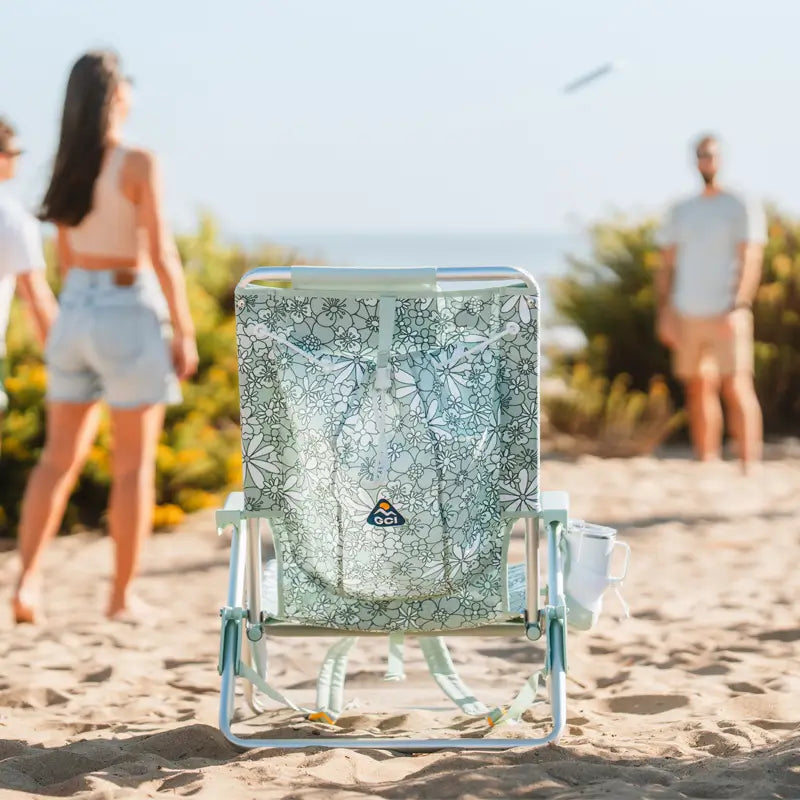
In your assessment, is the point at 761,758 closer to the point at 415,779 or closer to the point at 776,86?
the point at 415,779

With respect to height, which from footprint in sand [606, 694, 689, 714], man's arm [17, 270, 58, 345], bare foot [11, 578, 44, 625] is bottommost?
footprint in sand [606, 694, 689, 714]

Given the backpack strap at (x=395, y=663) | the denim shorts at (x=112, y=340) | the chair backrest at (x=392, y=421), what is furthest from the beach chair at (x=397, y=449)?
the denim shorts at (x=112, y=340)

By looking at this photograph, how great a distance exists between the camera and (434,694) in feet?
11.8

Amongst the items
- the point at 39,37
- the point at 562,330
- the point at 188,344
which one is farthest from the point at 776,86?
the point at 188,344

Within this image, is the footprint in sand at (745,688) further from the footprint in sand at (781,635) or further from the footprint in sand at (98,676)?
the footprint in sand at (98,676)

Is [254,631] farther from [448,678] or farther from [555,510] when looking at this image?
[555,510]

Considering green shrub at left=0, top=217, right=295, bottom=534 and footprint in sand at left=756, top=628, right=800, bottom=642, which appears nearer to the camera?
footprint in sand at left=756, top=628, right=800, bottom=642

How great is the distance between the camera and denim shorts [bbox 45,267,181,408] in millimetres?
4160

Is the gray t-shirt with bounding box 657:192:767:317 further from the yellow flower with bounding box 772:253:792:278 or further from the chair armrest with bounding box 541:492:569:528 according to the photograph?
the chair armrest with bounding box 541:492:569:528

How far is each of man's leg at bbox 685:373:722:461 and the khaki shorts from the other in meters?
0.20

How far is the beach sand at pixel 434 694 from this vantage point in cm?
264

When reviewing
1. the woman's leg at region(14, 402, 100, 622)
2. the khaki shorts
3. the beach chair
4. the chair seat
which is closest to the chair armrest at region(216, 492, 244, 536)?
the beach chair

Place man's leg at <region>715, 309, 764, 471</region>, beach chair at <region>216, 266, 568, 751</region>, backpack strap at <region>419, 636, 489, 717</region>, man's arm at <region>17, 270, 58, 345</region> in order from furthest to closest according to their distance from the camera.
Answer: man's leg at <region>715, 309, 764, 471</region> < man's arm at <region>17, 270, 58, 345</region> < backpack strap at <region>419, 636, 489, 717</region> < beach chair at <region>216, 266, 568, 751</region>

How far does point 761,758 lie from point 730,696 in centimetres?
74
